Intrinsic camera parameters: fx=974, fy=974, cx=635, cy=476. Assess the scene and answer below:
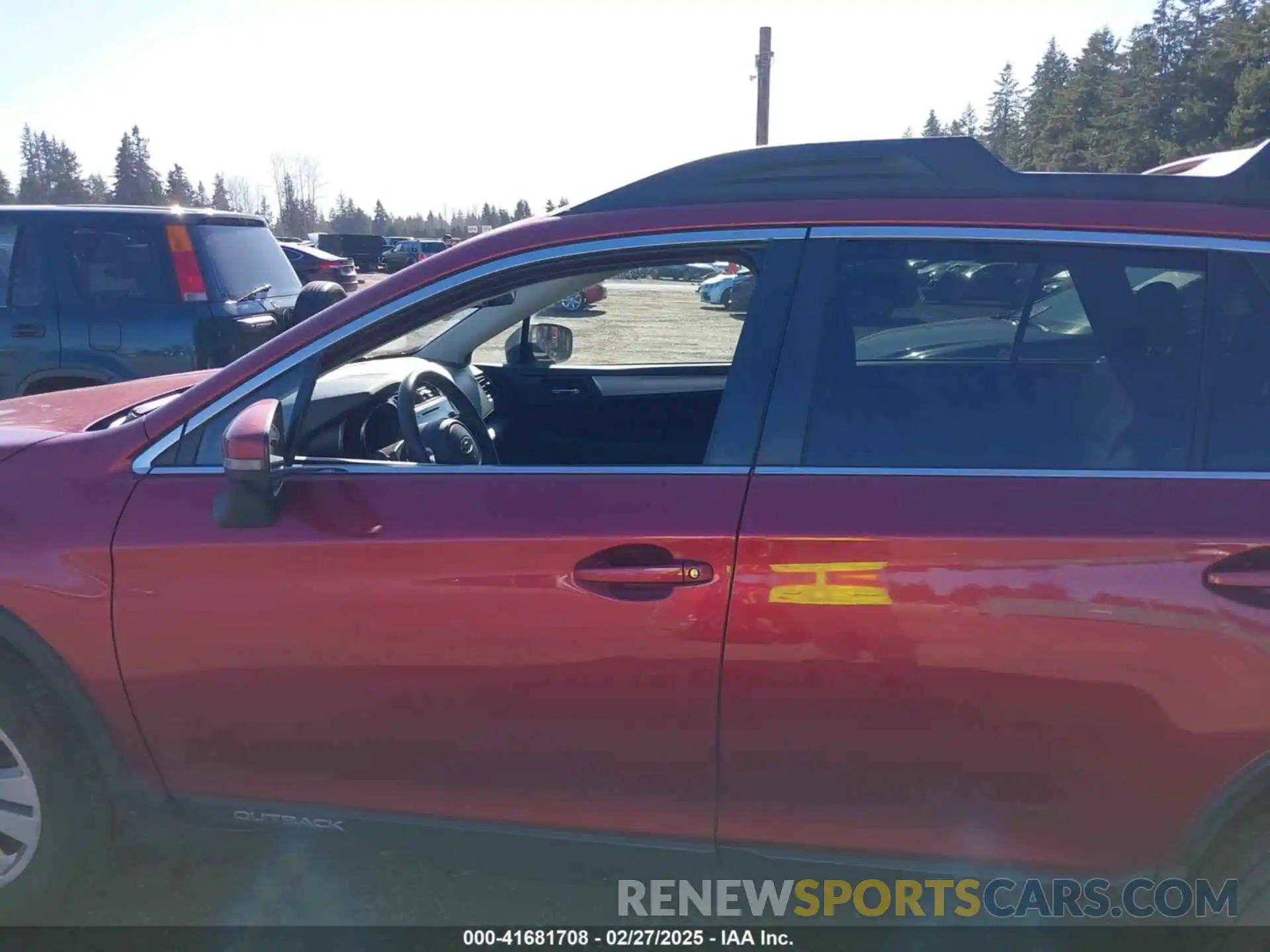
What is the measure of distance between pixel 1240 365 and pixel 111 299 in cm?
577

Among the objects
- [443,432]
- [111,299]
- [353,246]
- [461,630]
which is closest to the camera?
[461,630]

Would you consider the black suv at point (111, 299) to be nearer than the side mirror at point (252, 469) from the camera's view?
No

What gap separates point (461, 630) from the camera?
2.11 m

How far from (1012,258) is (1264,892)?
1.39 m

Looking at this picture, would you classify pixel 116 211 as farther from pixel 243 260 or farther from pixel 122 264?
pixel 243 260

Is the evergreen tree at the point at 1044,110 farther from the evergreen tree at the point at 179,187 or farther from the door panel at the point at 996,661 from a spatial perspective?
the evergreen tree at the point at 179,187

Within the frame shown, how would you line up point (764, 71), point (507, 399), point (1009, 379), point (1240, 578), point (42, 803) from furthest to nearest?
point (764, 71) < point (507, 399) < point (42, 803) < point (1009, 379) < point (1240, 578)

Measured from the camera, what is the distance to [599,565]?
2.04 m

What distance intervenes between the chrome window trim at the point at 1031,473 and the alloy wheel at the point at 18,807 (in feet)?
6.28

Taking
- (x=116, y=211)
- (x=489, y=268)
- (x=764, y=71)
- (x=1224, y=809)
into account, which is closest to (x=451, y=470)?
(x=489, y=268)

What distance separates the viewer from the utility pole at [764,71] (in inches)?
637

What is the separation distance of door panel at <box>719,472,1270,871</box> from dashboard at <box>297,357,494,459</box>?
1137 mm

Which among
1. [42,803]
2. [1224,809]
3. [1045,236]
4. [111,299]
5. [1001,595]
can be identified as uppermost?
[1045,236]

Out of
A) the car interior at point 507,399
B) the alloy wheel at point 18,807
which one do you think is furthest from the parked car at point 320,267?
the alloy wheel at point 18,807
